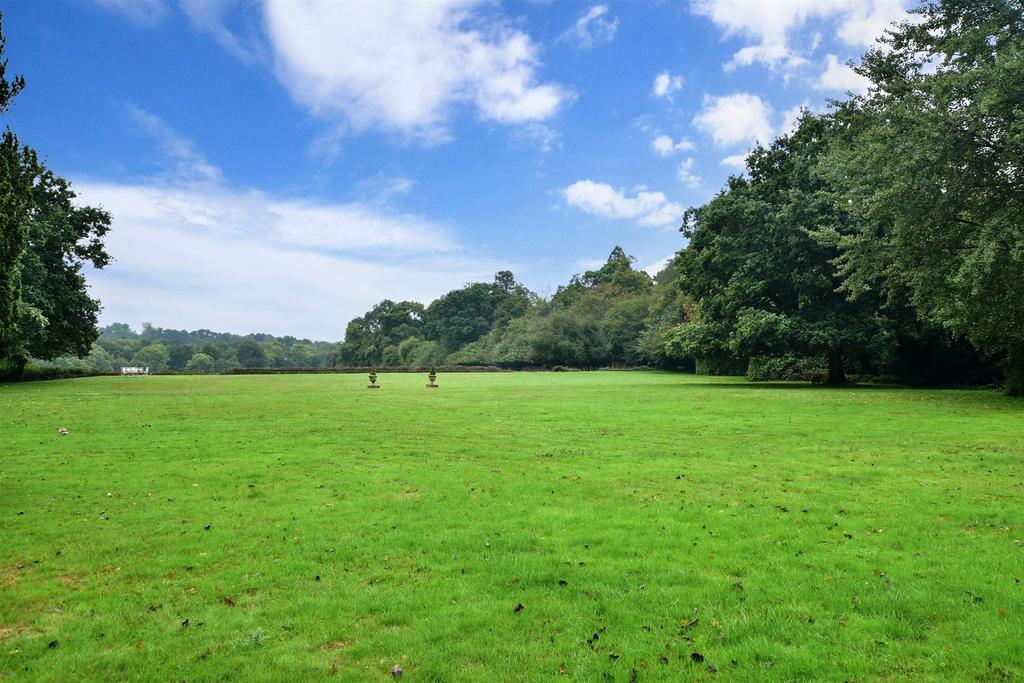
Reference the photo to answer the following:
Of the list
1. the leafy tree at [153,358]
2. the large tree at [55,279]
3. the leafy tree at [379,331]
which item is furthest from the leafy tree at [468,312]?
the large tree at [55,279]

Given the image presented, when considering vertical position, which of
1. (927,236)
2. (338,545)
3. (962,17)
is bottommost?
(338,545)

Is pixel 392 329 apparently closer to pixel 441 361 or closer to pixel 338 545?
pixel 441 361

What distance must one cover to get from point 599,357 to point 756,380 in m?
38.9

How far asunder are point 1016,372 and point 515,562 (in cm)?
2681

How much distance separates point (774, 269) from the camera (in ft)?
105

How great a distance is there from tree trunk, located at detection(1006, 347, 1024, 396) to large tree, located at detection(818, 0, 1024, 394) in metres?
0.04

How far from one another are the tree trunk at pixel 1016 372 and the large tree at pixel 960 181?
40 millimetres

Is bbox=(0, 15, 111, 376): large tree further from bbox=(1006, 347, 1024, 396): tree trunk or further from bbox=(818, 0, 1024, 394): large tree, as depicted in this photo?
bbox=(1006, 347, 1024, 396): tree trunk

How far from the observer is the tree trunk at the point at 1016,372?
23.3 meters

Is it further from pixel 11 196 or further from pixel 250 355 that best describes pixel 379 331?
pixel 11 196

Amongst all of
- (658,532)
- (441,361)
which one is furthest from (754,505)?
(441,361)

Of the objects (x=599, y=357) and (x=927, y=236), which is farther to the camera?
(x=599, y=357)

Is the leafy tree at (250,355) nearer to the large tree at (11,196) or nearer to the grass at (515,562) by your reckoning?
the grass at (515,562)

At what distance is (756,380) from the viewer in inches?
1823
